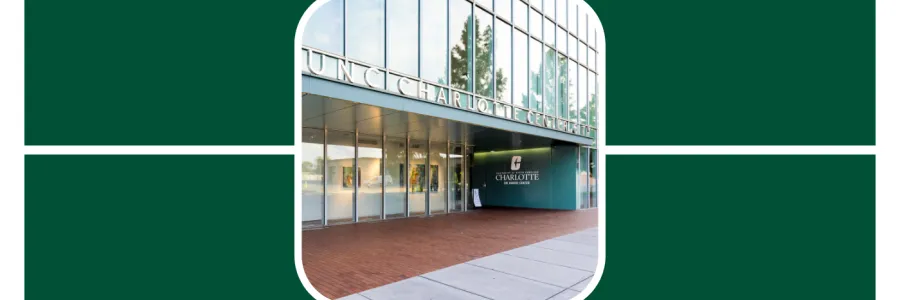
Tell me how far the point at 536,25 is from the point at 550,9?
0.96 meters

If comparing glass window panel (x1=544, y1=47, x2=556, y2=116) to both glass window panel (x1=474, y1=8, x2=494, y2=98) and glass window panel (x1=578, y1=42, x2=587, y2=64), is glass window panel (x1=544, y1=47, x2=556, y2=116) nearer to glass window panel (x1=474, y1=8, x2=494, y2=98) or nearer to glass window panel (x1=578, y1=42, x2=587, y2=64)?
glass window panel (x1=578, y1=42, x2=587, y2=64)

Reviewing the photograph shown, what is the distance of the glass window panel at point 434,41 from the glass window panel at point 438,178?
472cm

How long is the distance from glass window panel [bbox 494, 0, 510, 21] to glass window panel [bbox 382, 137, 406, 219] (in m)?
4.90

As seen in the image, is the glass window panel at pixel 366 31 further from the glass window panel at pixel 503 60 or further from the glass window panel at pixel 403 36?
the glass window panel at pixel 503 60

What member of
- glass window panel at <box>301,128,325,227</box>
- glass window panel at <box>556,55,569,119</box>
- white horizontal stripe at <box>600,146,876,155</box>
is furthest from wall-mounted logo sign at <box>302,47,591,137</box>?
white horizontal stripe at <box>600,146,876,155</box>

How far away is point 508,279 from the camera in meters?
5.58

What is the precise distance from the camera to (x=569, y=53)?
1522 cm

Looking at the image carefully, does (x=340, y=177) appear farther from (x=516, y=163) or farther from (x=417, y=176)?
(x=516, y=163)

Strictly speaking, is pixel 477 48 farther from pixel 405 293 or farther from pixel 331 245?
pixel 405 293

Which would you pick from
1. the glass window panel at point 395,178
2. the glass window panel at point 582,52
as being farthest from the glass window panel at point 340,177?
the glass window panel at point 582,52

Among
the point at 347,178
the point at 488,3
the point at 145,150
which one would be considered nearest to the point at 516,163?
the point at 488,3

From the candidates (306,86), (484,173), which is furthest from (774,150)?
(484,173)

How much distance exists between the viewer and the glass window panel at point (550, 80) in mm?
14656

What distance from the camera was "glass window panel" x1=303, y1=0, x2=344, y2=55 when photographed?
309 inches
